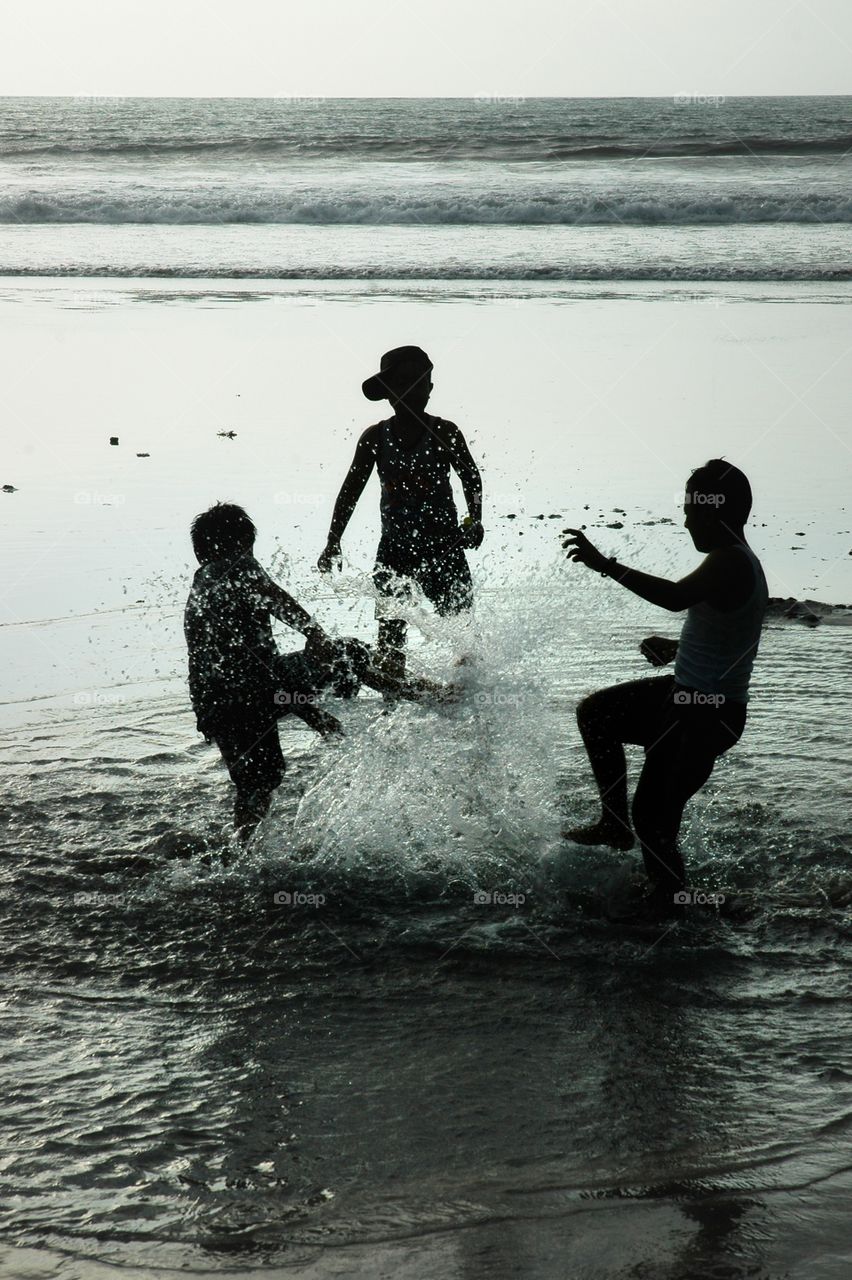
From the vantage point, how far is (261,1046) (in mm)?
3980

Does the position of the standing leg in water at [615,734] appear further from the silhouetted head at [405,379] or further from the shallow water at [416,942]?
the silhouetted head at [405,379]

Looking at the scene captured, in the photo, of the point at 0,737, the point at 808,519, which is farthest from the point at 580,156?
the point at 0,737

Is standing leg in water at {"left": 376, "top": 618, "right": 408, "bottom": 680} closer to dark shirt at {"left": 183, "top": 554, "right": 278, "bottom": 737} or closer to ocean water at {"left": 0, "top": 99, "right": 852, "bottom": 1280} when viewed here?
ocean water at {"left": 0, "top": 99, "right": 852, "bottom": 1280}

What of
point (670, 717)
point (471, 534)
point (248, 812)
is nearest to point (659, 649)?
point (670, 717)

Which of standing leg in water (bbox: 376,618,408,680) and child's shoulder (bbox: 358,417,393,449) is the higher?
child's shoulder (bbox: 358,417,393,449)

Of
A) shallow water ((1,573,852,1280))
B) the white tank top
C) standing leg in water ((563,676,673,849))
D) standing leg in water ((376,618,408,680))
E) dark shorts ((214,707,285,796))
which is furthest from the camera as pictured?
standing leg in water ((376,618,408,680))

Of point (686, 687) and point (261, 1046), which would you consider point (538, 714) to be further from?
point (261, 1046)

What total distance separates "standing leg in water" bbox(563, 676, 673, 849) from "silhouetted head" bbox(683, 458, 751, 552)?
0.63 metres

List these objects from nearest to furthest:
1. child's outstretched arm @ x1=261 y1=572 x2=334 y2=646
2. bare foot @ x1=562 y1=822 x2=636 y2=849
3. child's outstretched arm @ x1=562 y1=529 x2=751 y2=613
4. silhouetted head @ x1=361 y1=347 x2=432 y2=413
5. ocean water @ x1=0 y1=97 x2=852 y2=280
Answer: child's outstretched arm @ x1=562 y1=529 x2=751 y2=613
bare foot @ x1=562 y1=822 x2=636 y2=849
child's outstretched arm @ x1=261 y1=572 x2=334 y2=646
silhouetted head @ x1=361 y1=347 x2=432 y2=413
ocean water @ x1=0 y1=97 x2=852 y2=280

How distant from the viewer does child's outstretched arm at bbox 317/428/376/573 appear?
612 centimetres

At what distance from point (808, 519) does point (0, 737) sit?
5950mm

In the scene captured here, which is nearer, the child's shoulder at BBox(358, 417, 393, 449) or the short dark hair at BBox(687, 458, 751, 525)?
the short dark hair at BBox(687, 458, 751, 525)

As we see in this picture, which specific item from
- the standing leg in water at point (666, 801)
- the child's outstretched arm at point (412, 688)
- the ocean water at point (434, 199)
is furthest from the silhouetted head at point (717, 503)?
the ocean water at point (434, 199)

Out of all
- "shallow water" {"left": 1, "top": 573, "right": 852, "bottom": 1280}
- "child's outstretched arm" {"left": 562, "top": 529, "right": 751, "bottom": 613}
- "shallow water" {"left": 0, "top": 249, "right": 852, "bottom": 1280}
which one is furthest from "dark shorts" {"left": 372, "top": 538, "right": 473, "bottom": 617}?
"child's outstretched arm" {"left": 562, "top": 529, "right": 751, "bottom": 613}
